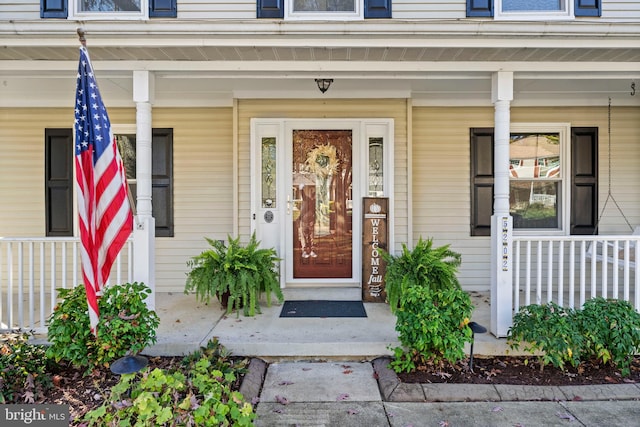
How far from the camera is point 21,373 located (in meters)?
2.90

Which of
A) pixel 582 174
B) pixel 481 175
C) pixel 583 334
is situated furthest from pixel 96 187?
pixel 582 174

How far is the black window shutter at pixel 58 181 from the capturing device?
556 cm

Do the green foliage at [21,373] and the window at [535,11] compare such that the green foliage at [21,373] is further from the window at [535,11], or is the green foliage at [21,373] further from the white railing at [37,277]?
the window at [535,11]

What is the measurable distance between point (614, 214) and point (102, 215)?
19.3 feet

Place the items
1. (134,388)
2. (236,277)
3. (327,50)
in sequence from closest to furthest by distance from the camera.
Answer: (134,388), (327,50), (236,277)

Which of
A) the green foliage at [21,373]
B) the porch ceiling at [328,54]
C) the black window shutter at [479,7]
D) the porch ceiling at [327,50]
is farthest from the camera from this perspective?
the black window shutter at [479,7]

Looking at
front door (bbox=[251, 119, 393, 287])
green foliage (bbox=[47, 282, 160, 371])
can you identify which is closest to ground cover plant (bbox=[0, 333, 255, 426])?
green foliage (bbox=[47, 282, 160, 371])

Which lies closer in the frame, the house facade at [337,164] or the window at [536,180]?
the house facade at [337,164]

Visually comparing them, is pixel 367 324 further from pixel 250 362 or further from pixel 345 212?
pixel 345 212

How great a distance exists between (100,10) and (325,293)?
368 cm

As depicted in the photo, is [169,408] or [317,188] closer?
[169,408]

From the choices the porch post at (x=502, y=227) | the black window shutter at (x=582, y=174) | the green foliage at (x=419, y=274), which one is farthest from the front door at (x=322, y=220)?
the black window shutter at (x=582, y=174)

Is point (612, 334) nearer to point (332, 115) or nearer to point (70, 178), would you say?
point (332, 115)

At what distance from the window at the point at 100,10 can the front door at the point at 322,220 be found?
225 centimetres
